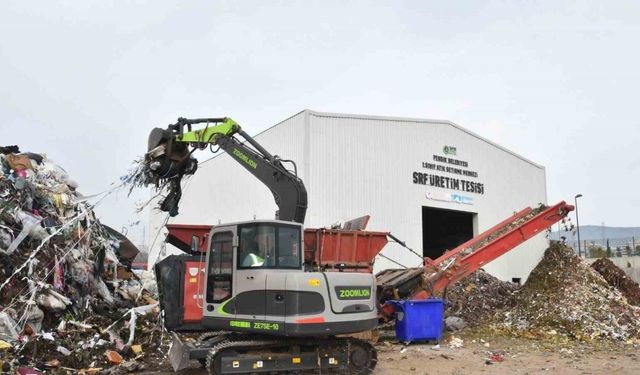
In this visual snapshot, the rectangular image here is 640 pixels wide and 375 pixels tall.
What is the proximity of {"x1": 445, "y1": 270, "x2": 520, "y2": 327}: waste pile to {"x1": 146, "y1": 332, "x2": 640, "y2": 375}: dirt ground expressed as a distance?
5.75ft

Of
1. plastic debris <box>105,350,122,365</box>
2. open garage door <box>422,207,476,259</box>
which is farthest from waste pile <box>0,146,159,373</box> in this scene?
open garage door <box>422,207,476,259</box>

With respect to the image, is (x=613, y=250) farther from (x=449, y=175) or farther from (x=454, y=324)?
(x=454, y=324)

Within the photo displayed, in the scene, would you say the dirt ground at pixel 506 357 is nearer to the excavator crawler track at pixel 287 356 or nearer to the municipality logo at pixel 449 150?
the excavator crawler track at pixel 287 356

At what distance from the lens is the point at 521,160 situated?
90.8 ft

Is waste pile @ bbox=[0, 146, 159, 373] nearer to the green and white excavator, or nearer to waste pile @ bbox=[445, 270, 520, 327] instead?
the green and white excavator

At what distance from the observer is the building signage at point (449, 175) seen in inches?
892

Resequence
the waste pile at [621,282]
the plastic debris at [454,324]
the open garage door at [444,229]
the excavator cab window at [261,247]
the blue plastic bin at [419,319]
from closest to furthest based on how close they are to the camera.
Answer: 1. the excavator cab window at [261,247]
2. the blue plastic bin at [419,319]
3. the plastic debris at [454,324]
4. the waste pile at [621,282]
5. the open garage door at [444,229]

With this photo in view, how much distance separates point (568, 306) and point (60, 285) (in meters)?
11.2

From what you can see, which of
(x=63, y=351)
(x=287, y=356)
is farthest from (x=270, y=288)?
(x=63, y=351)

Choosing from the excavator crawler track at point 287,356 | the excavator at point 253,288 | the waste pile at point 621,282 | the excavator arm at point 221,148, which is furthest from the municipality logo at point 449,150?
the excavator crawler track at point 287,356

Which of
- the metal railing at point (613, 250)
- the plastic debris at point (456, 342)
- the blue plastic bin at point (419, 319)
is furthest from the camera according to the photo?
the metal railing at point (613, 250)

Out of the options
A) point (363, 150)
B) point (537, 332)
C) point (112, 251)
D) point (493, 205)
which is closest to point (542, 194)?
point (493, 205)

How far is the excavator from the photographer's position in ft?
25.1

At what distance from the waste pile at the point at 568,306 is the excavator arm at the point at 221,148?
744 cm
